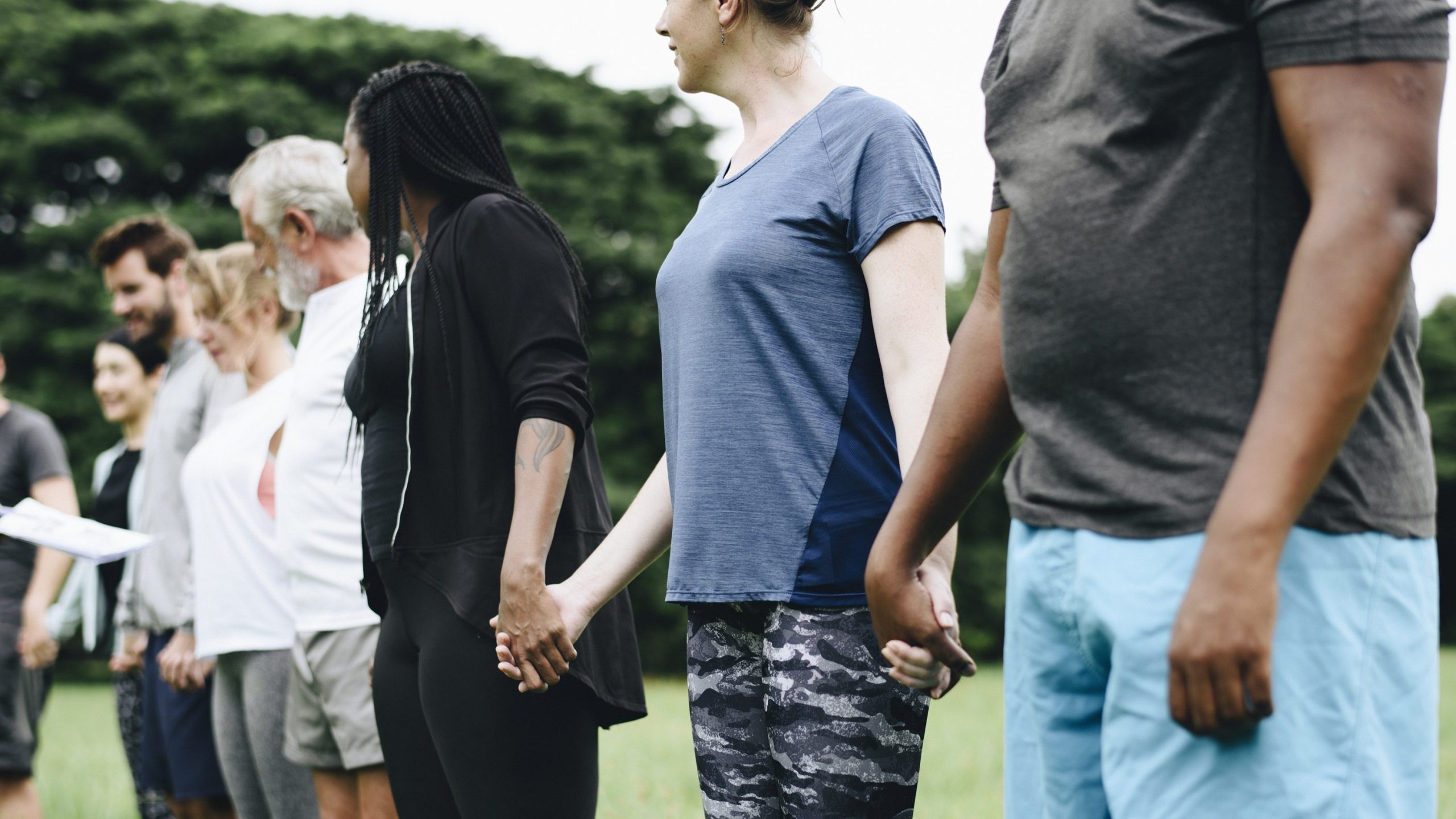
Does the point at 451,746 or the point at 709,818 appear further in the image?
the point at 451,746

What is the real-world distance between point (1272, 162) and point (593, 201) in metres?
21.6

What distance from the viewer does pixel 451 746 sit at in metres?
2.48

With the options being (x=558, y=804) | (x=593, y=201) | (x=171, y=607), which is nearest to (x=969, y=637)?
(x=593, y=201)

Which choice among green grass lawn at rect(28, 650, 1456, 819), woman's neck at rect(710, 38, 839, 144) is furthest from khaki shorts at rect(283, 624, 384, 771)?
green grass lawn at rect(28, 650, 1456, 819)

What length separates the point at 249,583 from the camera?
3771mm

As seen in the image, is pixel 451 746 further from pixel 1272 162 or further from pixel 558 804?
pixel 1272 162

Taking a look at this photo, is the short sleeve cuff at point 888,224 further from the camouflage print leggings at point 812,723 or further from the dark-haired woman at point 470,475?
the dark-haired woman at point 470,475

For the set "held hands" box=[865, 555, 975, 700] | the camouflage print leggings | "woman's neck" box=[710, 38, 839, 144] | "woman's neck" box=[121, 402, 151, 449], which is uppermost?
"woman's neck" box=[710, 38, 839, 144]

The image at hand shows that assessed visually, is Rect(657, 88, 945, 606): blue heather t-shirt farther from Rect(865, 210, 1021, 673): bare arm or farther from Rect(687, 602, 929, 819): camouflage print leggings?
Rect(865, 210, 1021, 673): bare arm

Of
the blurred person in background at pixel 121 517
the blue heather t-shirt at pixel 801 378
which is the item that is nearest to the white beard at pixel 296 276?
the blurred person in background at pixel 121 517

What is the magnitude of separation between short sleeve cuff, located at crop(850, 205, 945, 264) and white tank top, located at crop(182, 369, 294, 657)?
82.6 inches

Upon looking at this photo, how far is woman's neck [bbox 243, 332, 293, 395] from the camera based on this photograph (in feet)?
13.9

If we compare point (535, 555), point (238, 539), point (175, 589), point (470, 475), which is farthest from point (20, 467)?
point (535, 555)

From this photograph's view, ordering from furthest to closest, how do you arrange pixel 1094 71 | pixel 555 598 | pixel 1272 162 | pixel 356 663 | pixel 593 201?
pixel 593 201
pixel 356 663
pixel 555 598
pixel 1094 71
pixel 1272 162
